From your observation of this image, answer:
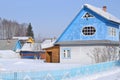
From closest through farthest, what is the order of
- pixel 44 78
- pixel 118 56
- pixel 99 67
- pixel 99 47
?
pixel 44 78 < pixel 99 67 < pixel 99 47 < pixel 118 56

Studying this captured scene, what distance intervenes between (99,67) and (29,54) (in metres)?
43.6

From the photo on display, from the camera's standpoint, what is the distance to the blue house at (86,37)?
34.4 metres

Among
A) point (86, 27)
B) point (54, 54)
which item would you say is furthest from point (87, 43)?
point (54, 54)

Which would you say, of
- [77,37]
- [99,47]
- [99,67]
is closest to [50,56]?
[77,37]

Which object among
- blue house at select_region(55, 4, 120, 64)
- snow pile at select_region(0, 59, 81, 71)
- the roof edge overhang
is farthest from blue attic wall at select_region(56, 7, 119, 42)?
snow pile at select_region(0, 59, 81, 71)

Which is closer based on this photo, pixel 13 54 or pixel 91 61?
pixel 91 61

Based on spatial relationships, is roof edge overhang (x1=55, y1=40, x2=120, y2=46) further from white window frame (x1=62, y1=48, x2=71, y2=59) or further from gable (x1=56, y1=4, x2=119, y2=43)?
white window frame (x1=62, y1=48, x2=71, y2=59)

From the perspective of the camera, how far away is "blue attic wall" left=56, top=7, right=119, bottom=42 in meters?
34.8

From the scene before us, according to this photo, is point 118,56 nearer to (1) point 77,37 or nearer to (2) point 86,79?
(1) point 77,37

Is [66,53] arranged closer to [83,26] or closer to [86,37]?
[86,37]

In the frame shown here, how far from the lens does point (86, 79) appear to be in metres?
17.7

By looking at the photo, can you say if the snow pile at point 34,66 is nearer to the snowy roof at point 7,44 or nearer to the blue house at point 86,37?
the blue house at point 86,37

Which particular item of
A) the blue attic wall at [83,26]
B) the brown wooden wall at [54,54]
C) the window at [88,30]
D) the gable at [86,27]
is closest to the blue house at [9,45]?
the brown wooden wall at [54,54]

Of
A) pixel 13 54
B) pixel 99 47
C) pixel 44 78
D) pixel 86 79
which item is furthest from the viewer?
pixel 13 54
